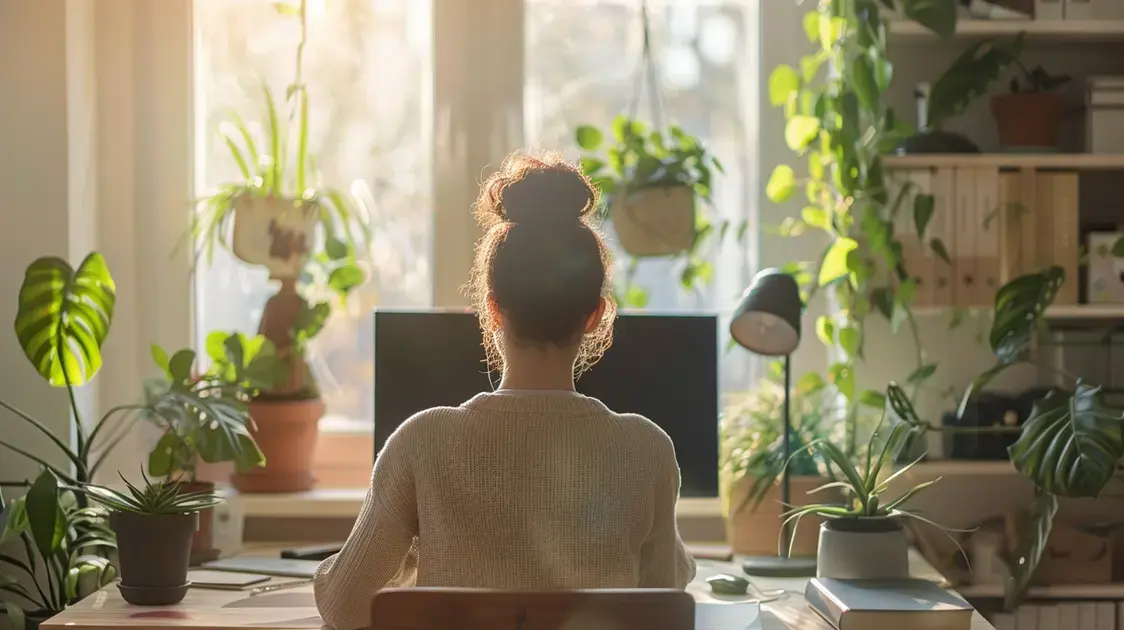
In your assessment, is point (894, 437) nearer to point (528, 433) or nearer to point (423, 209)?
point (528, 433)

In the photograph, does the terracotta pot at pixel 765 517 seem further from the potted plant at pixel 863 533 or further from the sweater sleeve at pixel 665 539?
the sweater sleeve at pixel 665 539

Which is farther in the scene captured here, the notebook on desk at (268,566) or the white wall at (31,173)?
the white wall at (31,173)

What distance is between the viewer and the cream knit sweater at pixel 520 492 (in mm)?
1478

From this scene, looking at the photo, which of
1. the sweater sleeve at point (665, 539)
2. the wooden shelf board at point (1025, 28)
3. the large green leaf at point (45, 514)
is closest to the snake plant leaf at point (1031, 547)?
the wooden shelf board at point (1025, 28)

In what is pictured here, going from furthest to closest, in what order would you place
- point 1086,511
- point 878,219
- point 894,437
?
point 1086,511 < point 878,219 < point 894,437

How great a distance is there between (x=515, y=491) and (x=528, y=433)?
0.23 ft

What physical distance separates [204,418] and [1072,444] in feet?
5.22

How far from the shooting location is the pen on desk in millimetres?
2199

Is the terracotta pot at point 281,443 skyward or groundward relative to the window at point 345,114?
groundward

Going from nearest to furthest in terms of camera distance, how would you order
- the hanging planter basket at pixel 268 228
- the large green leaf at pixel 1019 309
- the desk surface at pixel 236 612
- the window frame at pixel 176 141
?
1. the desk surface at pixel 236 612
2. the large green leaf at pixel 1019 309
3. the hanging planter basket at pixel 268 228
4. the window frame at pixel 176 141

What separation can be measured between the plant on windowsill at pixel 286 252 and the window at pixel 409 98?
81 mm

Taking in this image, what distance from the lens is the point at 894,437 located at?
224 cm

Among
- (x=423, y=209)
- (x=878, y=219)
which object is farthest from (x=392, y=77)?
(x=878, y=219)

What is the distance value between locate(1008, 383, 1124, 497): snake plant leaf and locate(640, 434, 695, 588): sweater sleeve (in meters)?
0.94
